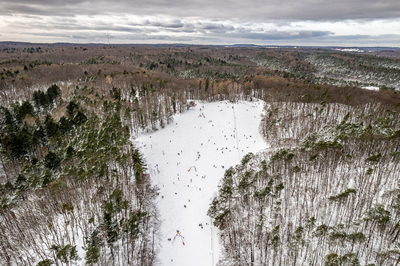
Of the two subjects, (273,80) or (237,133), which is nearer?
(237,133)

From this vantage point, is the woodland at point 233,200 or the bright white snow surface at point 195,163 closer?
the woodland at point 233,200

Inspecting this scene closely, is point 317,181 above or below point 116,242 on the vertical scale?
above

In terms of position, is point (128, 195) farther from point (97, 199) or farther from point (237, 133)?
point (237, 133)

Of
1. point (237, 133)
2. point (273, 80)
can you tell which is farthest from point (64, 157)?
point (273, 80)

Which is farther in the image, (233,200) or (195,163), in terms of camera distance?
(195,163)

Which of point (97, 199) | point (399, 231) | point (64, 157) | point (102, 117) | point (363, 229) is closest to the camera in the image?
point (399, 231)

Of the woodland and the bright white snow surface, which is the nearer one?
the woodland

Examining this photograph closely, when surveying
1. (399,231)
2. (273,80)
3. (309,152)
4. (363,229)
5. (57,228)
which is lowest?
(57,228)

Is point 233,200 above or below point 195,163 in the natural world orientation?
below
